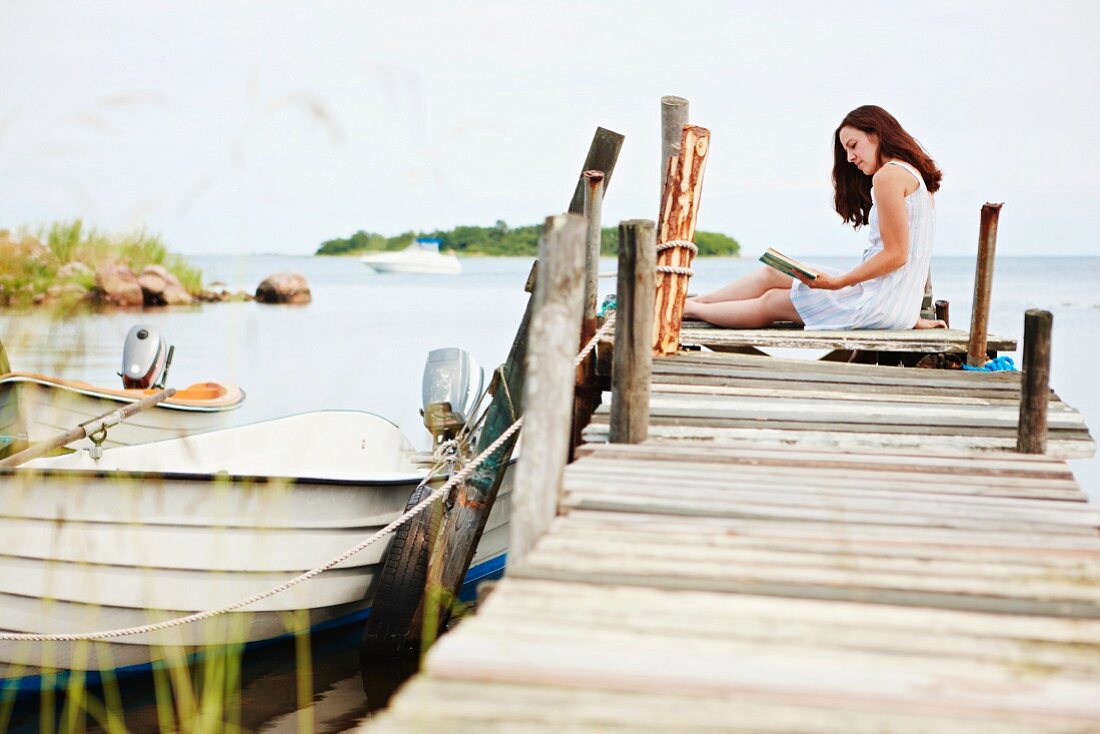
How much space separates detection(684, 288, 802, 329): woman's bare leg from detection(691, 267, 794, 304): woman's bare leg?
0.06 m

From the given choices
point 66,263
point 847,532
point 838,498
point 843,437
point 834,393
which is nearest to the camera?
point 847,532

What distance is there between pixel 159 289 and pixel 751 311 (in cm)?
2278

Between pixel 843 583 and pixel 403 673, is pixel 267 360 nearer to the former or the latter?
pixel 403 673

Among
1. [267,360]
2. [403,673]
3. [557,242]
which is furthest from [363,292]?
[557,242]

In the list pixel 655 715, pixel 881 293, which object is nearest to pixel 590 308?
pixel 881 293

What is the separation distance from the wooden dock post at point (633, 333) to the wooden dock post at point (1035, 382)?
124 centimetres

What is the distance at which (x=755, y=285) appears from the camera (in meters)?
6.15

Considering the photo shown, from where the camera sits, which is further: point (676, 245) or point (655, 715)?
point (676, 245)

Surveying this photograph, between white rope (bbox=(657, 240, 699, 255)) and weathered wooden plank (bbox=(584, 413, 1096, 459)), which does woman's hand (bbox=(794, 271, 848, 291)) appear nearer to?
white rope (bbox=(657, 240, 699, 255))

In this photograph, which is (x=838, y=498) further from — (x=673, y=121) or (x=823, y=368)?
(x=673, y=121)

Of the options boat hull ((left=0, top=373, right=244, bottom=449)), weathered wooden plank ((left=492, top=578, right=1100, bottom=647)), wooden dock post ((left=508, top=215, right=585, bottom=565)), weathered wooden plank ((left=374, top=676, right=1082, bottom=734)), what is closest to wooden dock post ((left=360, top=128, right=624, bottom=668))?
boat hull ((left=0, top=373, right=244, bottom=449))

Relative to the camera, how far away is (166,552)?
17.2 feet

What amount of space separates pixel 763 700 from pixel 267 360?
20.4m

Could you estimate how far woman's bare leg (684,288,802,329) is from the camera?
19.7 ft
